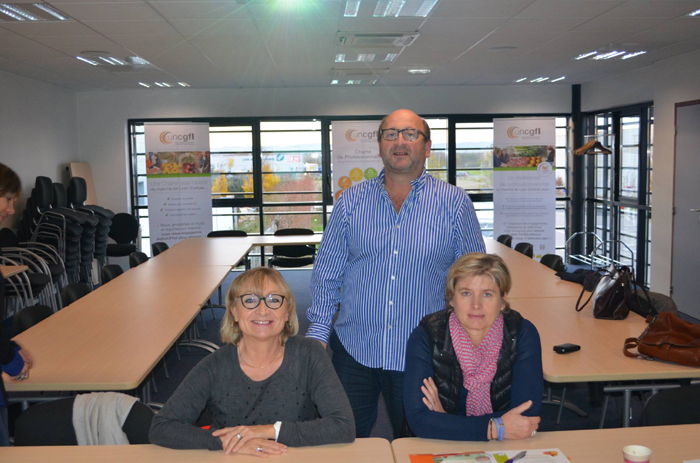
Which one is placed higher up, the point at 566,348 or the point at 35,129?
the point at 35,129

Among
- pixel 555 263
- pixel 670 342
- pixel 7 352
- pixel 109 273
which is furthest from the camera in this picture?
pixel 555 263

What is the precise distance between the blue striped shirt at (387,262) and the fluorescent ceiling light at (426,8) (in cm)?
250

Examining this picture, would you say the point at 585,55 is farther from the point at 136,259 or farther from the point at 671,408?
the point at 671,408

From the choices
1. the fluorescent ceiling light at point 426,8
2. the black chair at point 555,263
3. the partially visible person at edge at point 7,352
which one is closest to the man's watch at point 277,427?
the partially visible person at edge at point 7,352

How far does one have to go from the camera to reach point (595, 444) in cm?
198

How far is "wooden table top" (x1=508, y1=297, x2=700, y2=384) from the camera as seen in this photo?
282 cm

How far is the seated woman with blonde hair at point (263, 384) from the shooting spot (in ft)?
6.67

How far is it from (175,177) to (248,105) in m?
1.70

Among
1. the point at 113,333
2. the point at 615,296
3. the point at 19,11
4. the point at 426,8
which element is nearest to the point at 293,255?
the point at 426,8

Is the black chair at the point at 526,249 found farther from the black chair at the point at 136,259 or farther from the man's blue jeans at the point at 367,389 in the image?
the man's blue jeans at the point at 367,389

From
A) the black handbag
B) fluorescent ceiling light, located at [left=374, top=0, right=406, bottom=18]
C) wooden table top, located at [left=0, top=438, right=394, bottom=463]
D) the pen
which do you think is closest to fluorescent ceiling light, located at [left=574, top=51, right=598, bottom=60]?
fluorescent ceiling light, located at [left=374, top=0, right=406, bottom=18]

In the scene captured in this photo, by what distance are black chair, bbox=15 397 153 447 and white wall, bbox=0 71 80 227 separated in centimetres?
633

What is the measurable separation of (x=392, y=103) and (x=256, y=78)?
255 cm

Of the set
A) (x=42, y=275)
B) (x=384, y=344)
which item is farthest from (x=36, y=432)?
(x=42, y=275)
